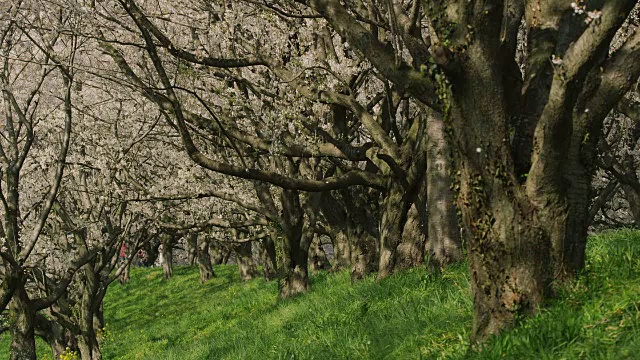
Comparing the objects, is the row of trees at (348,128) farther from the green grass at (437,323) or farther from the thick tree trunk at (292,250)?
the green grass at (437,323)

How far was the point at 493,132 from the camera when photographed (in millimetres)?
6309

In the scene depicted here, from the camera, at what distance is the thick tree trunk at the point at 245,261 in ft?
110

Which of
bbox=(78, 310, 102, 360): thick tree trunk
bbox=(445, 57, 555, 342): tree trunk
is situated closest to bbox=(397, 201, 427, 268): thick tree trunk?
bbox=(445, 57, 555, 342): tree trunk

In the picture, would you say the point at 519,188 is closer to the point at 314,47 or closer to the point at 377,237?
the point at 314,47

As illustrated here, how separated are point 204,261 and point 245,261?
125 inches

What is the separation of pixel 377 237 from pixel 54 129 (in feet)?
28.9

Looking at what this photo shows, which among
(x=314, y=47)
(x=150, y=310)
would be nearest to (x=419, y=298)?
(x=314, y=47)

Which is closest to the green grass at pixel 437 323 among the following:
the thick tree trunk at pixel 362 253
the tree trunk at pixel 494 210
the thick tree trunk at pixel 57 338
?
the tree trunk at pixel 494 210

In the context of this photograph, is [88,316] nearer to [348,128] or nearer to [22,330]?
[22,330]

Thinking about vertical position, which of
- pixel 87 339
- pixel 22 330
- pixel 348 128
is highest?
pixel 348 128

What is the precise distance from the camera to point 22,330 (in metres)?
12.6

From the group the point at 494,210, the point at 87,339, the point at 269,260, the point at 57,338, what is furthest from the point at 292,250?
the point at 269,260

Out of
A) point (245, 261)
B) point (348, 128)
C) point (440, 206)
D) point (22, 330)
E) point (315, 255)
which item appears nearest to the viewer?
point (440, 206)

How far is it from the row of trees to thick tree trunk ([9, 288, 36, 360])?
3cm
